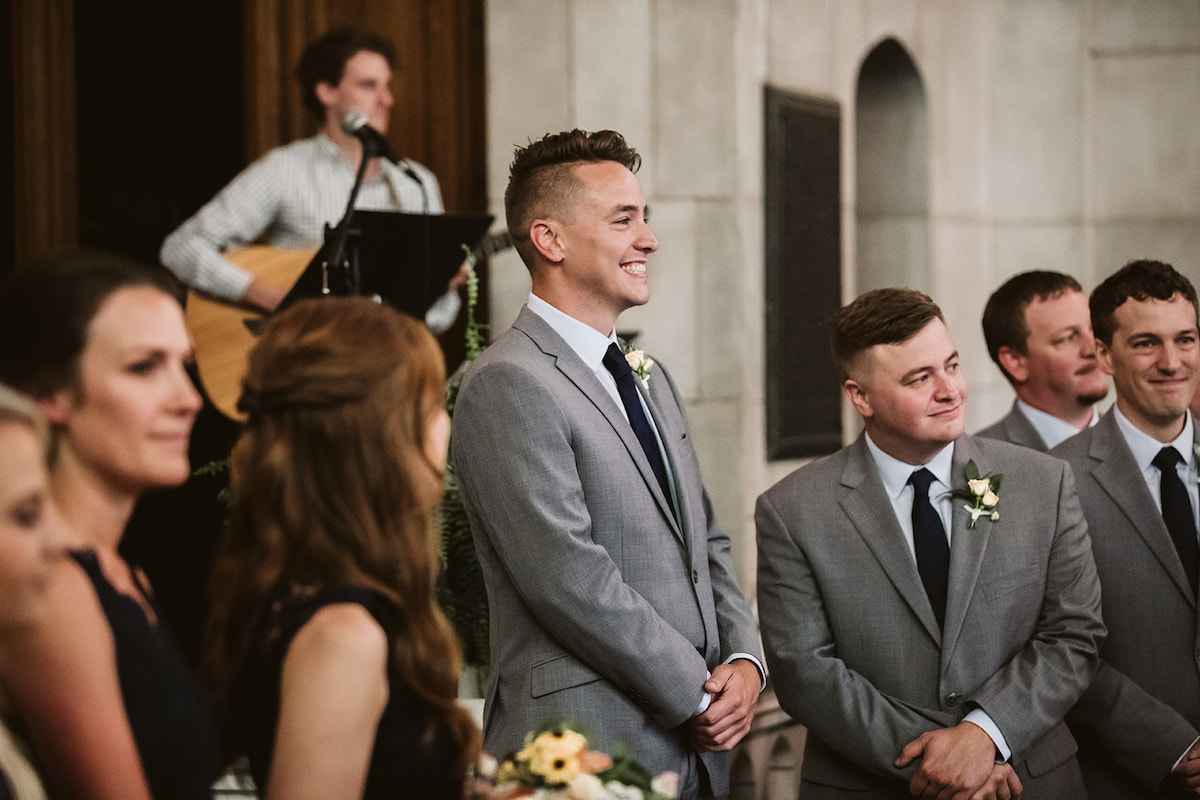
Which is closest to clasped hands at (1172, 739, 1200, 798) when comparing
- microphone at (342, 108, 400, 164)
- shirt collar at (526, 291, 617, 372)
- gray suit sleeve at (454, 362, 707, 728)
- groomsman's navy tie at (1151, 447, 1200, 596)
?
groomsman's navy tie at (1151, 447, 1200, 596)

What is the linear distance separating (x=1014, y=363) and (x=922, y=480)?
1.34 meters

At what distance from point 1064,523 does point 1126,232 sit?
6222mm

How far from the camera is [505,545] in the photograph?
286cm

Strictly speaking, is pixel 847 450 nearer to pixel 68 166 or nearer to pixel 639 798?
pixel 639 798

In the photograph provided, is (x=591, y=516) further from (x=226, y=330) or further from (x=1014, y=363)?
(x=226, y=330)

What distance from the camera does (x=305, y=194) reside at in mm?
5180

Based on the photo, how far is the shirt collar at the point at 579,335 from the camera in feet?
10.2

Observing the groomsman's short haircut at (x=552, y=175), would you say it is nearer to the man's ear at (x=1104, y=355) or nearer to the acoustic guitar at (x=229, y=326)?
the man's ear at (x=1104, y=355)

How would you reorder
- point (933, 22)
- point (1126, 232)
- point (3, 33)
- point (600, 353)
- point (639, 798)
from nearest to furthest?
point (639, 798) < point (600, 353) < point (3, 33) < point (933, 22) < point (1126, 232)

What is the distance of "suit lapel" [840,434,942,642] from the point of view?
310cm

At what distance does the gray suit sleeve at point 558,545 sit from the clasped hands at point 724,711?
0.20ft

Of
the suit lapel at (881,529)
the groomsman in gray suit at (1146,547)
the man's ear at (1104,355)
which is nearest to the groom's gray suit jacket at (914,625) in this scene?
the suit lapel at (881,529)

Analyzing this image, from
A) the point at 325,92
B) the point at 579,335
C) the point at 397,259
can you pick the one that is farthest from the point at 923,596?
the point at 325,92

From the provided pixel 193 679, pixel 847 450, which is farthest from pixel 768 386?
pixel 193 679
